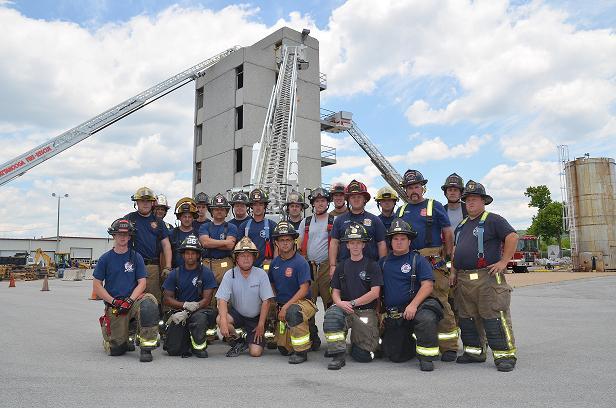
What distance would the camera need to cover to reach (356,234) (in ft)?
18.4

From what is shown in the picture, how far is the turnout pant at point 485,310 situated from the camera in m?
5.07

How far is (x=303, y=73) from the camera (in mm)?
33312

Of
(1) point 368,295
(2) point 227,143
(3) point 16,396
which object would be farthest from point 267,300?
(2) point 227,143

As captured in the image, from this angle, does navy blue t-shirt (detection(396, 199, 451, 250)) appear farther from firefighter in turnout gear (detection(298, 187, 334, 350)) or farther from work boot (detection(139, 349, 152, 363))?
work boot (detection(139, 349, 152, 363))

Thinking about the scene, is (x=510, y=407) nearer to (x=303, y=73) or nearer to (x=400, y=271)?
(x=400, y=271)

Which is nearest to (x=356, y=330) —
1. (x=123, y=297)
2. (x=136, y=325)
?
(x=136, y=325)

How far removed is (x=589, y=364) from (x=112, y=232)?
18.5ft

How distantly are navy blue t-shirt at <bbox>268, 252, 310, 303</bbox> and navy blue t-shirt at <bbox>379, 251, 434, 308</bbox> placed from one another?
3.24 ft

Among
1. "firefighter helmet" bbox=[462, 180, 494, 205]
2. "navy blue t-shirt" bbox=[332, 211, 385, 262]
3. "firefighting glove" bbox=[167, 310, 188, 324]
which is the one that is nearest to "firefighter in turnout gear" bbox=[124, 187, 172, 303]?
"firefighting glove" bbox=[167, 310, 188, 324]

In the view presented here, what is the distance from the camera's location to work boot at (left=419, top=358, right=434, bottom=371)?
4.96m

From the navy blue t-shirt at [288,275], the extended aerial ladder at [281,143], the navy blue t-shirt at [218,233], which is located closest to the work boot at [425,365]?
the navy blue t-shirt at [288,275]

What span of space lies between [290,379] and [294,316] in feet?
3.25

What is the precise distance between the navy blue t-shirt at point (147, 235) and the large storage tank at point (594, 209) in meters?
28.0

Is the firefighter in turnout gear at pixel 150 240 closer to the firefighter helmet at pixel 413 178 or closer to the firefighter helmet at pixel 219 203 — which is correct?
the firefighter helmet at pixel 219 203
